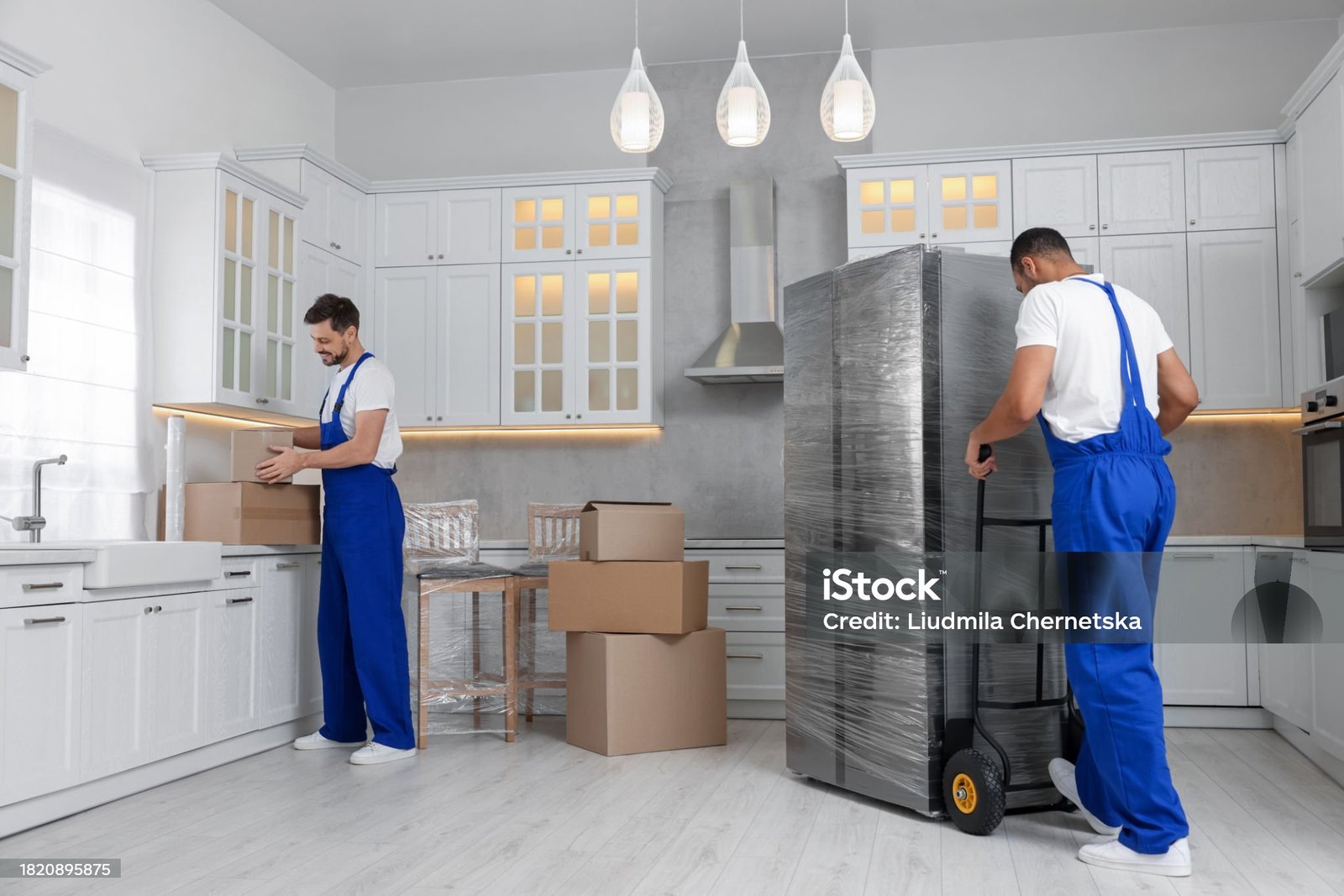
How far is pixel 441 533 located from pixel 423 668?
85cm

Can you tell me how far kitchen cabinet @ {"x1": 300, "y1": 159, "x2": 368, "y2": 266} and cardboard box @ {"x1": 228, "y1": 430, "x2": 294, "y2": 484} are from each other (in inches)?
47.1

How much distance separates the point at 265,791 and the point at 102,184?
7.48 feet

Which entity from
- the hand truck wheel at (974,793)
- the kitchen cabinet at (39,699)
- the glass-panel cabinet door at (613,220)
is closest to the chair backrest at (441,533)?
the glass-panel cabinet door at (613,220)

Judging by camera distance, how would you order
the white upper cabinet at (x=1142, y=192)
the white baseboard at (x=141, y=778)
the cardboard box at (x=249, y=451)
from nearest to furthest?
the white baseboard at (x=141, y=778), the cardboard box at (x=249, y=451), the white upper cabinet at (x=1142, y=192)

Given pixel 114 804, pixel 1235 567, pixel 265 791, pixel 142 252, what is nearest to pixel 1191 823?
pixel 1235 567

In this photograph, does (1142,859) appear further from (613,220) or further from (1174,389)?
(613,220)

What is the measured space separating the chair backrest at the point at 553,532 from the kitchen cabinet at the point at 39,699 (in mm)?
2119

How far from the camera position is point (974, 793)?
297 centimetres

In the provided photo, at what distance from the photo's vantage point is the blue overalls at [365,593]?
4.05 meters

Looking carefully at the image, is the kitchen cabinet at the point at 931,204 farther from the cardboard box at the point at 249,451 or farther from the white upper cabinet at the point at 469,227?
the cardboard box at the point at 249,451

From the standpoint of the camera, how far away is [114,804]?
342cm

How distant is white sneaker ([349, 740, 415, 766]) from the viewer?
397 centimetres

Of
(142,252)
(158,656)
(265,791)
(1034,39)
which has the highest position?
(1034,39)

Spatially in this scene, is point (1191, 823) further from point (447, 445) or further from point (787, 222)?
point (447, 445)
